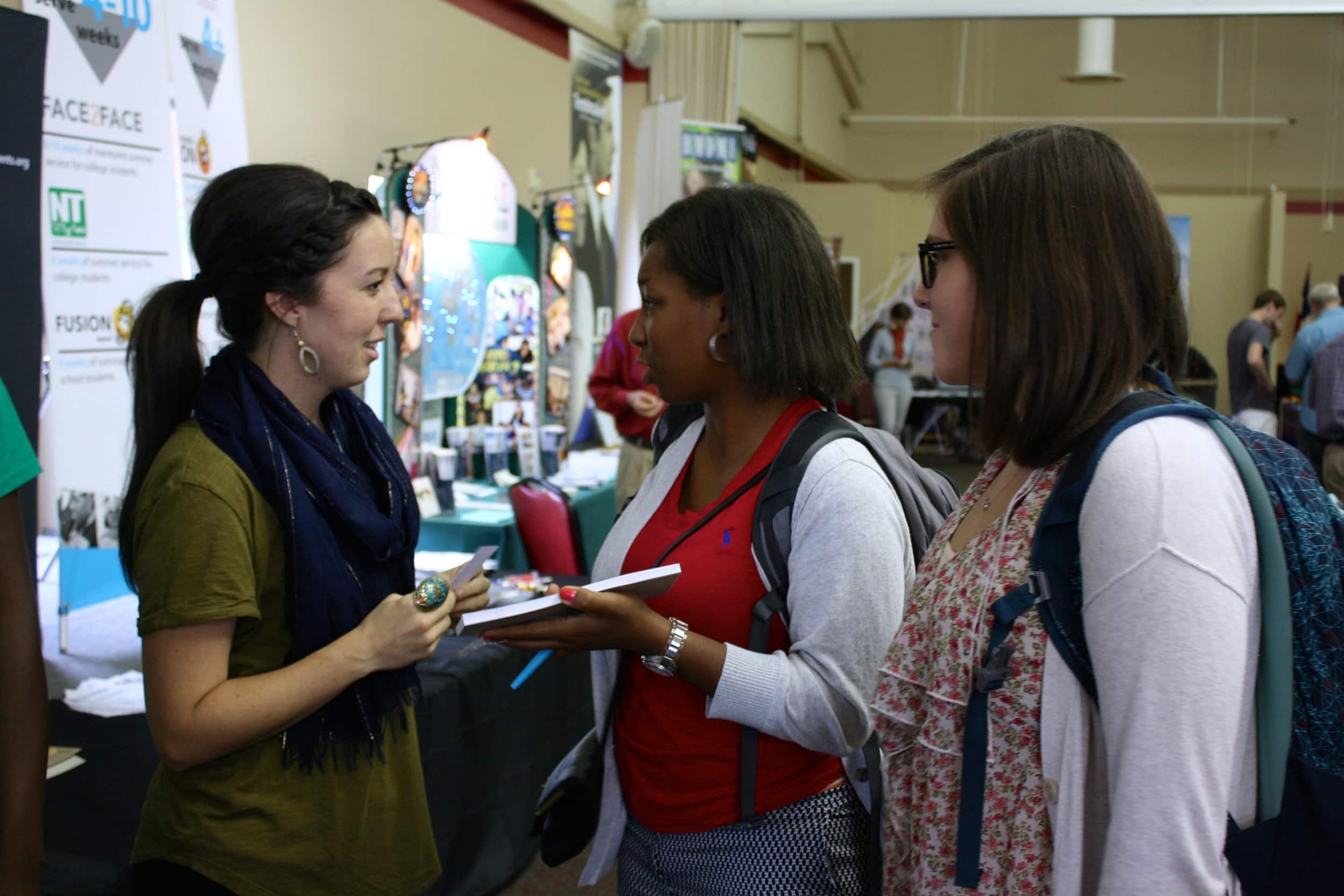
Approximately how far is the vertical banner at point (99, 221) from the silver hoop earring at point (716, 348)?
259 cm

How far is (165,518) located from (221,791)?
0.37m

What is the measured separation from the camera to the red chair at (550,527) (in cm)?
405

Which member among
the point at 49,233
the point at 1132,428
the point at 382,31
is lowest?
the point at 1132,428

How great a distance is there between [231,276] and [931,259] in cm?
95

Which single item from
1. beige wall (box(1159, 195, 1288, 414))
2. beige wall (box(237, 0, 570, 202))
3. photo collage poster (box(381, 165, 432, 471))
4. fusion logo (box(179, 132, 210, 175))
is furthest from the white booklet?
beige wall (box(1159, 195, 1288, 414))

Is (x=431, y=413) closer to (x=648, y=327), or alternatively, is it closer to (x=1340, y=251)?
(x=648, y=327)

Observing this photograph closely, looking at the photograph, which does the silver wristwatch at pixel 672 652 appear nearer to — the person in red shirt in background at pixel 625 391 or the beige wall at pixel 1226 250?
the person in red shirt in background at pixel 625 391

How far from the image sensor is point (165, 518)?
1.25 meters

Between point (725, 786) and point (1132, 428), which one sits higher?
point (1132, 428)

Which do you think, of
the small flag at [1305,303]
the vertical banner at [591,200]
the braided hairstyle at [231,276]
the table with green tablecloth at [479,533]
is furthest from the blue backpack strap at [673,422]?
the small flag at [1305,303]

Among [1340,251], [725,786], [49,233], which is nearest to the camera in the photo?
[725,786]

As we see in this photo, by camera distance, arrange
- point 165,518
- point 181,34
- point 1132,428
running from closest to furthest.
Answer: point 1132,428 < point 165,518 < point 181,34

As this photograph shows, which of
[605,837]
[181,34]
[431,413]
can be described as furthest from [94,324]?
[605,837]

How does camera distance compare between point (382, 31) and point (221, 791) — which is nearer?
point (221, 791)
